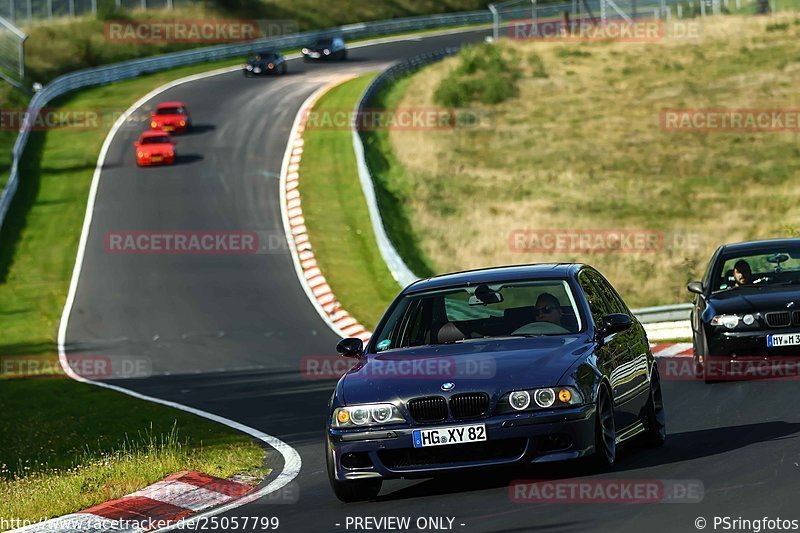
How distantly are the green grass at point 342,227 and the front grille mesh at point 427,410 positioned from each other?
1918 centimetres

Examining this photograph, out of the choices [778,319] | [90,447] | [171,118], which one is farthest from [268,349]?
[171,118]

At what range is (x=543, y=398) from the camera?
866cm

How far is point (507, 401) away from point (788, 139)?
4286 centimetres

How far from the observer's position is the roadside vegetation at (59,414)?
10.6 metres

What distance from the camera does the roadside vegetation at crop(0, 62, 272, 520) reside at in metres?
10.6

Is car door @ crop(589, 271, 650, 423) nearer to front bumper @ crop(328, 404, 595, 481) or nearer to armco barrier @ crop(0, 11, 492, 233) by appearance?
front bumper @ crop(328, 404, 595, 481)

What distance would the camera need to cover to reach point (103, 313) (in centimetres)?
3053

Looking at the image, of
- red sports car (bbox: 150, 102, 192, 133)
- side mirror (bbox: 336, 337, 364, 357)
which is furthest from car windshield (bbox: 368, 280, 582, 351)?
red sports car (bbox: 150, 102, 192, 133)

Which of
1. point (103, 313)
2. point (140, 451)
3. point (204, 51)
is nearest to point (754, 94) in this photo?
point (204, 51)

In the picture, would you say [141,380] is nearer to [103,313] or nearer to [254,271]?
[103,313]

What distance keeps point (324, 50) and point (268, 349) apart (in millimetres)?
44290

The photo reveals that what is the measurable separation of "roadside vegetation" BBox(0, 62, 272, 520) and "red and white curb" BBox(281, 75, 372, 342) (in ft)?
18.6

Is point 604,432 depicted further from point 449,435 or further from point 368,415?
point 368,415

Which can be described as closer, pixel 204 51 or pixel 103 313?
pixel 103 313
